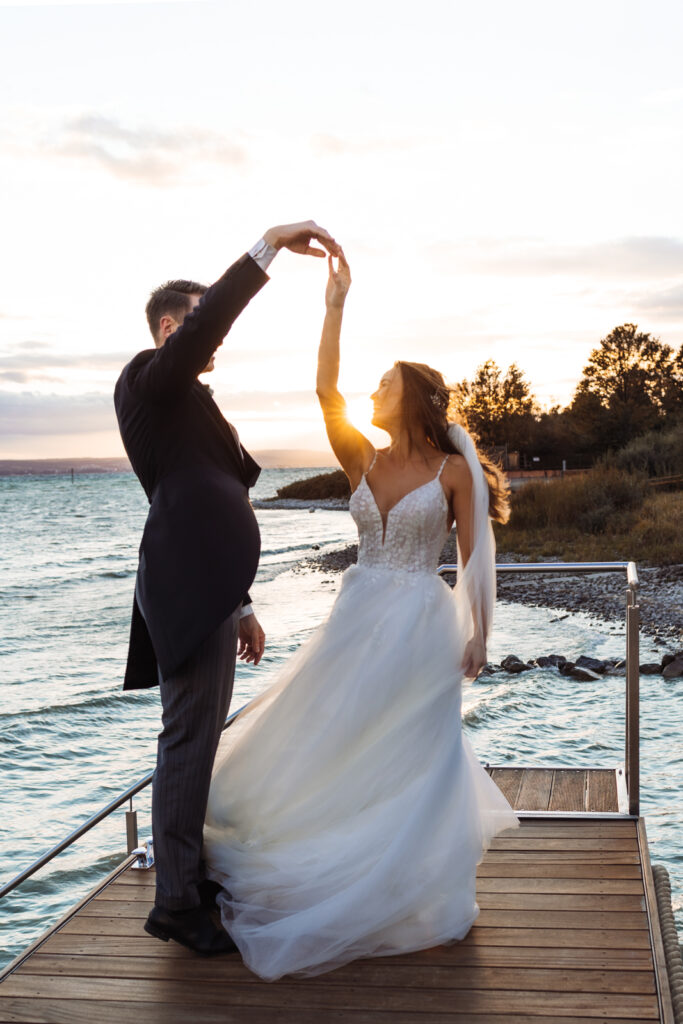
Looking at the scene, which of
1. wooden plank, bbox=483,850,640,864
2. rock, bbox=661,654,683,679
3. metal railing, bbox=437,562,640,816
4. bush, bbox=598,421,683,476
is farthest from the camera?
bush, bbox=598,421,683,476

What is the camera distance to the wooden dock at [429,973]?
94.7 inches

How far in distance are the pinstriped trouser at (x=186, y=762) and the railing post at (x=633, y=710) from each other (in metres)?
1.82

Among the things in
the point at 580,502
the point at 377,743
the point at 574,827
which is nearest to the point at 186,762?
the point at 377,743

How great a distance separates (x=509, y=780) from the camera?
15.3 ft

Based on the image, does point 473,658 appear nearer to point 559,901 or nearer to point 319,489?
point 559,901

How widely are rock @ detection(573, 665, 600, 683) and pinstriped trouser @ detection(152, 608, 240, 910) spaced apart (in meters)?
9.55

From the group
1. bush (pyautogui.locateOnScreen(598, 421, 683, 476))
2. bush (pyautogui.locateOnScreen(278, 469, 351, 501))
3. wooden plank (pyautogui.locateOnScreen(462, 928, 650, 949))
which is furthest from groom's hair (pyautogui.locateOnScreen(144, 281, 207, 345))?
bush (pyautogui.locateOnScreen(278, 469, 351, 501))

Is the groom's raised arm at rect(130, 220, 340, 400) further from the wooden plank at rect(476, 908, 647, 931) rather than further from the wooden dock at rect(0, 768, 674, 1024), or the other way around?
the wooden plank at rect(476, 908, 647, 931)

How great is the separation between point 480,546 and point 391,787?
0.81 m

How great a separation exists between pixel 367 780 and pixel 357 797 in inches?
2.3

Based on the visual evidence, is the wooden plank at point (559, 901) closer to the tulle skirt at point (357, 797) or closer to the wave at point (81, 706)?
the tulle skirt at point (357, 797)

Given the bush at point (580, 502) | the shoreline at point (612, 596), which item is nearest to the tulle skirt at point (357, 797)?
the shoreline at point (612, 596)

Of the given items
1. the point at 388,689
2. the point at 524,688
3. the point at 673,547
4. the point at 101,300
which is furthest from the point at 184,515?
the point at 673,547

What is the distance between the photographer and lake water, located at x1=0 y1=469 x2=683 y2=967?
22.9 feet
